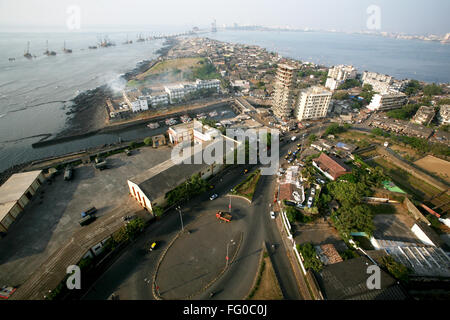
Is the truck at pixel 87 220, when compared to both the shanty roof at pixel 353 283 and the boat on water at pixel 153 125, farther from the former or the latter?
the boat on water at pixel 153 125

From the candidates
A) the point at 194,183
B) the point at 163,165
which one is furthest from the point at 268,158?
the point at 163,165

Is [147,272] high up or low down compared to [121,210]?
down

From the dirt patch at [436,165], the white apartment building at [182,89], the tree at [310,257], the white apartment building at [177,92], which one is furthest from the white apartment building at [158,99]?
the dirt patch at [436,165]

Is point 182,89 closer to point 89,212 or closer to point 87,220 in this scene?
point 89,212

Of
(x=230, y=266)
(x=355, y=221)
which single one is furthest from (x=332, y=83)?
(x=230, y=266)

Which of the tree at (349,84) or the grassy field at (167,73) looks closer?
the tree at (349,84)

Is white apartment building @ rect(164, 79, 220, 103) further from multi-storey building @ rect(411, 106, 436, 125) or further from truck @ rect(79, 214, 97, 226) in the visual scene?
multi-storey building @ rect(411, 106, 436, 125)

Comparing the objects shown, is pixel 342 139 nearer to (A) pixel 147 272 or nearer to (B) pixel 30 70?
(A) pixel 147 272
